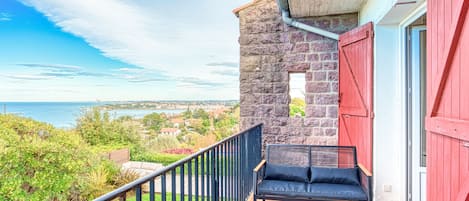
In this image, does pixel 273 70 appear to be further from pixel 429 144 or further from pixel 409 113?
pixel 429 144

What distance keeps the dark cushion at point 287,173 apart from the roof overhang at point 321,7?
208 cm

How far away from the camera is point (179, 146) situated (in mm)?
7879

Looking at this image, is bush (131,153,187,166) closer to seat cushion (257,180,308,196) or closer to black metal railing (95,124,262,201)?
black metal railing (95,124,262,201)

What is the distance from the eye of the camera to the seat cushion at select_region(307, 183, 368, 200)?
241 centimetres

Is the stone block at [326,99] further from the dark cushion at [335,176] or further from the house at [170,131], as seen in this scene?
the house at [170,131]

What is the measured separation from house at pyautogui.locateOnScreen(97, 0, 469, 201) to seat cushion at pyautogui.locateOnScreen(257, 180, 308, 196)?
0.24 m

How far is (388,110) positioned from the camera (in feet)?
9.47

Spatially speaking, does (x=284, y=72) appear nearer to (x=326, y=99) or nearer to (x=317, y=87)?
(x=317, y=87)

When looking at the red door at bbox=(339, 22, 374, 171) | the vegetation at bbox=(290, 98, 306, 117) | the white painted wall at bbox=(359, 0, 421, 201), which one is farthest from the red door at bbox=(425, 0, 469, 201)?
the vegetation at bbox=(290, 98, 306, 117)

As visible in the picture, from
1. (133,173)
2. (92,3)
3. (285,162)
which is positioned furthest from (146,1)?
(285,162)

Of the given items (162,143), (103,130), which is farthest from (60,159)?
(162,143)

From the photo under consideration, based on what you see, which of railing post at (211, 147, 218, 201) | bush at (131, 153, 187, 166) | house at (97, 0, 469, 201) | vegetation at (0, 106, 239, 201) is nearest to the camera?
house at (97, 0, 469, 201)

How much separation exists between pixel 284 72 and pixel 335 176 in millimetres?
2070

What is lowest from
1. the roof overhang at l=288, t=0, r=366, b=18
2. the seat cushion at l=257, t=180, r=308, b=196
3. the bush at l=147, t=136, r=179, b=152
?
the bush at l=147, t=136, r=179, b=152
